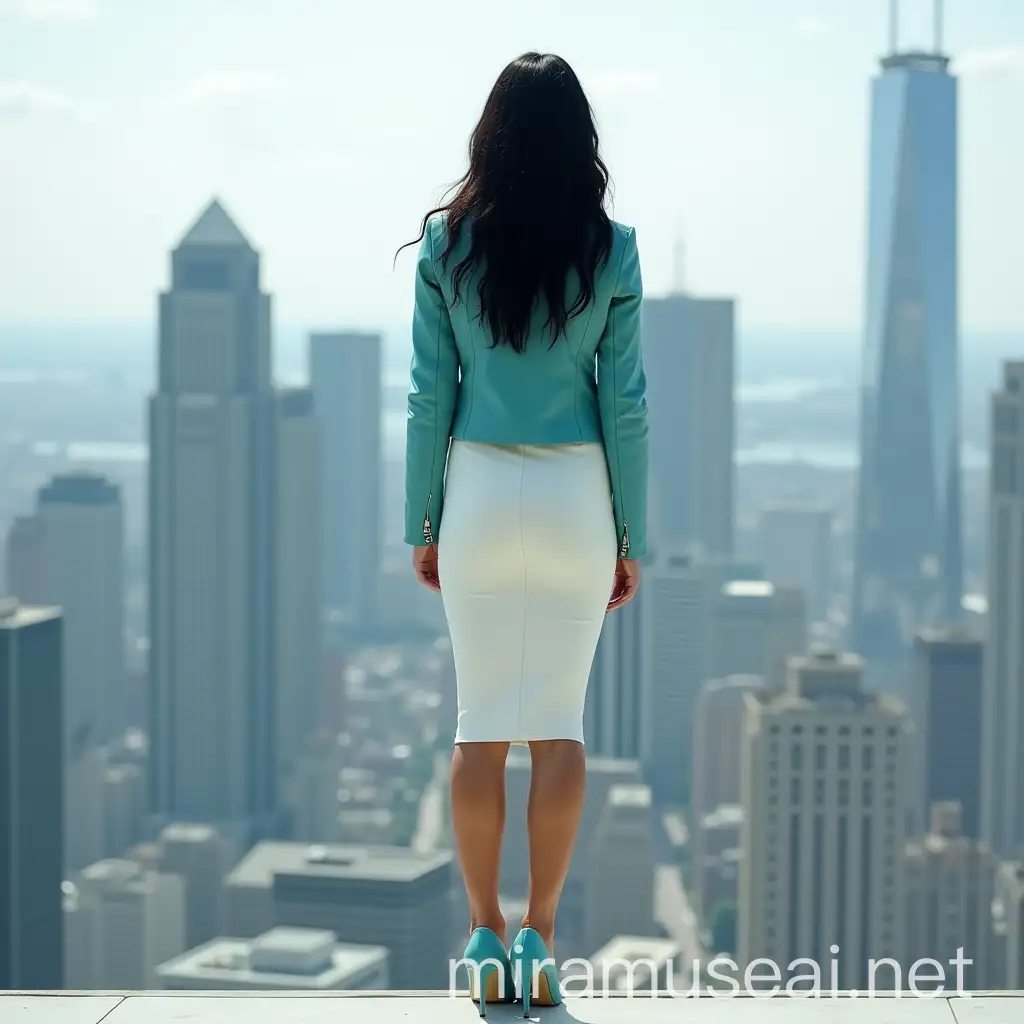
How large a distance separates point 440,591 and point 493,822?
0.28 m

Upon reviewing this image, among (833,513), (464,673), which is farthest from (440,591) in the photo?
(833,513)

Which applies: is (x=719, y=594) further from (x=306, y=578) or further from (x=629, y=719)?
(x=306, y=578)

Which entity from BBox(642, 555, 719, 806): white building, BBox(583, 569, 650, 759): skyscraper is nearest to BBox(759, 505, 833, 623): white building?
BBox(642, 555, 719, 806): white building

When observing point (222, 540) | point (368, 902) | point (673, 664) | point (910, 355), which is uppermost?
point (910, 355)

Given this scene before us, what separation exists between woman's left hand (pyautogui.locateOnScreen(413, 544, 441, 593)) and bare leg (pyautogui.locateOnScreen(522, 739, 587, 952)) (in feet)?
0.76

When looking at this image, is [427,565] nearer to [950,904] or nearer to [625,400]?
[625,400]

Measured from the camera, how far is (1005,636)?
45.0 metres

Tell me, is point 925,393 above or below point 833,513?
above

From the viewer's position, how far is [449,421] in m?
2.16

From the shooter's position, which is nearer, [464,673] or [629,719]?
[464,673]

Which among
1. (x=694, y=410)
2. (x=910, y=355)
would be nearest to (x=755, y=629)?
(x=694, y=410)

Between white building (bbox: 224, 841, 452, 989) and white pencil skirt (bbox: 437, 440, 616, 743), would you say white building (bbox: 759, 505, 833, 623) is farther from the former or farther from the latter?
white pencil skirt (bbox: 437, 440, 616, 743)

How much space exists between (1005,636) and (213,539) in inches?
836

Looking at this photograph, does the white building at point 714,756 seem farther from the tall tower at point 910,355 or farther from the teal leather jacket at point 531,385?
the teal leather jacket at point 531,385
